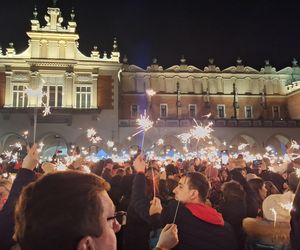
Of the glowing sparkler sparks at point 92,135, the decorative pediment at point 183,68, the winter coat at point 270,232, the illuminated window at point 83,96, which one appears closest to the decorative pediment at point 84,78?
the illuminated window at point 83,96

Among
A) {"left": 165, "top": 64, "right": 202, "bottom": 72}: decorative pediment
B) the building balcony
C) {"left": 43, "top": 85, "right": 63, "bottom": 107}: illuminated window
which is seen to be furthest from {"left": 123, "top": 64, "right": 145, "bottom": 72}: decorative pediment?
{"left": 43, "top": 85, "right": 63, "bottom": 107}: illuminated window

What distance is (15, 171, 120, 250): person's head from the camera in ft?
4.39

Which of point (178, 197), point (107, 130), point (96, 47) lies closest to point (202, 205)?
point (178, 197)

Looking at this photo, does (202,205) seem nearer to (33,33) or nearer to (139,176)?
(139,176)

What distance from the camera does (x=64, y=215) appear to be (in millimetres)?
1361

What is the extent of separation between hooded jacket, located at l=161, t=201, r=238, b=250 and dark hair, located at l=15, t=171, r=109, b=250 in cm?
183

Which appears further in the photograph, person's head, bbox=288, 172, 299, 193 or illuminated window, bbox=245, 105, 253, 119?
illuminated window, bbox=245, 105, 253, 119

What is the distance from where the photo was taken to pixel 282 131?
31812 millimetres

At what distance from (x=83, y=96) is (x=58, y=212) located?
102 ft

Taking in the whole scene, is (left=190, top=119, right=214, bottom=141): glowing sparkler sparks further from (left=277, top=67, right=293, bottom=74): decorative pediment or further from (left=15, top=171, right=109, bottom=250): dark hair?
(left=277, top=67, right=293, bottom=74): decorative pediment

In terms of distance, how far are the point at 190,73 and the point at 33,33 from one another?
18.0 metres

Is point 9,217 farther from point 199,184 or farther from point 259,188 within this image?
point 259,188

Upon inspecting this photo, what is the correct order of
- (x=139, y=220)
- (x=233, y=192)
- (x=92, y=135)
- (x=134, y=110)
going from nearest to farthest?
(x=139, y=220) < (x=233, y=192) < (x=92, y=135) < (x=134, y=110)

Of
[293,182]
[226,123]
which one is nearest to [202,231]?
[293,182]
